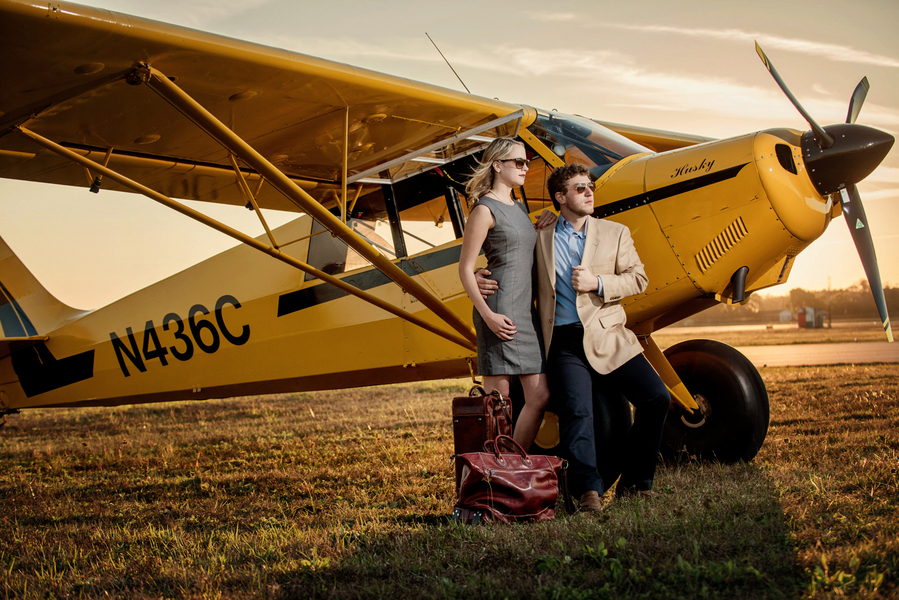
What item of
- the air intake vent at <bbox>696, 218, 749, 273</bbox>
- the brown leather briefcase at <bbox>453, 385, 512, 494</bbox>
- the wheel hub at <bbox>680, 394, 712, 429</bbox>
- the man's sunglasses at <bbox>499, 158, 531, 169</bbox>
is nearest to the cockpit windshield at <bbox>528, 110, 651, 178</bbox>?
the air intake vent at <bbox>696, 218, 749, 273</bbox>

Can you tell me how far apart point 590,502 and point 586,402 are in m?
0.43

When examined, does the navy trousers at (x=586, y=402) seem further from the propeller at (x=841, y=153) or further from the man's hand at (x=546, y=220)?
the propeller at (x=841, y=153)

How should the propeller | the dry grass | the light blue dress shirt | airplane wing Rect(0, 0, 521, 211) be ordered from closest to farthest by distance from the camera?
the light blue dress shirt → airplane wing Rect(0, 0, 521, 211) → the propeller → the dry grass

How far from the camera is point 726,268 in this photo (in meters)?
3.89

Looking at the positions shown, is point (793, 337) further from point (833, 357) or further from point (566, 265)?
point (566, 265)

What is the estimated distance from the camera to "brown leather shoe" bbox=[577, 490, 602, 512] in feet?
9.78

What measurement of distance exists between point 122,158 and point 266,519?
2929 millimetres

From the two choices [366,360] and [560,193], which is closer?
[560,193]

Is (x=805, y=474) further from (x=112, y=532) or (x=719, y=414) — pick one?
(x=112, y=532)

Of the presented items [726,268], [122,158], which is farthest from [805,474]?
[122,158]

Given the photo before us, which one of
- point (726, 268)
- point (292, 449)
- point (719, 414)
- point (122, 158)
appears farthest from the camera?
point (292, 449)

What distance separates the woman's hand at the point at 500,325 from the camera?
2.98m

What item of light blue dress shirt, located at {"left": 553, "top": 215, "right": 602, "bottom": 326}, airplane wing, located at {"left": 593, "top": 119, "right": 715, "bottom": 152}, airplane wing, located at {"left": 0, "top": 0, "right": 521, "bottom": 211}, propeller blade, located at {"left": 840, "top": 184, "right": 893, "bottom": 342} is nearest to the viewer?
light blue dress shirt, located at {"left": 553, "top": 215, "right": 602, "bottom": 326}

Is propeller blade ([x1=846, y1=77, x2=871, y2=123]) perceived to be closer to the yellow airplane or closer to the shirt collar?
the yellow airplane
